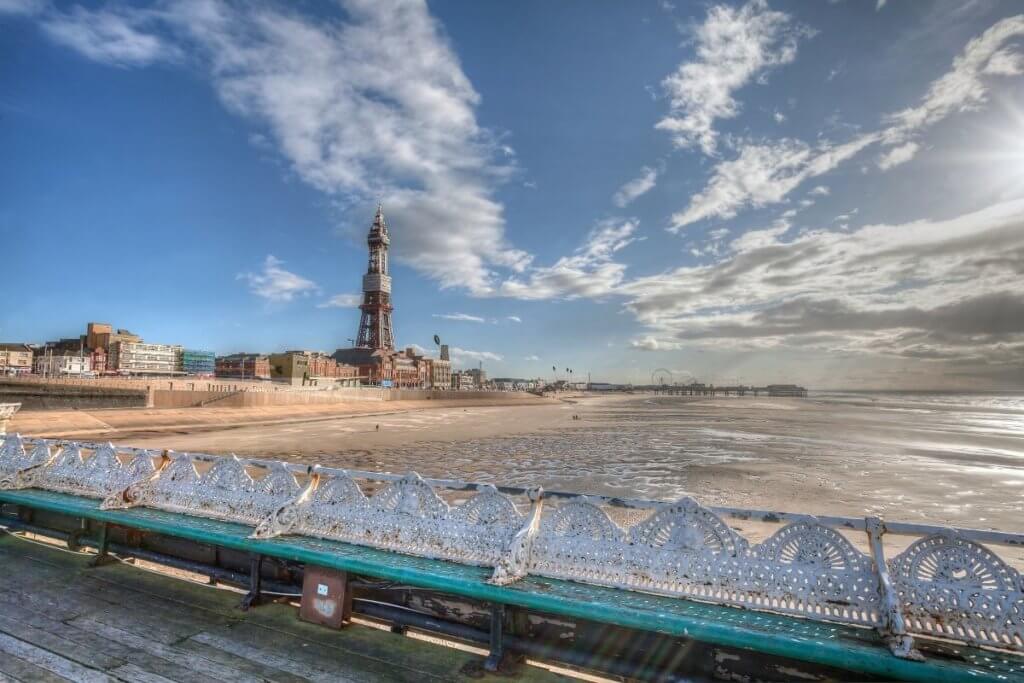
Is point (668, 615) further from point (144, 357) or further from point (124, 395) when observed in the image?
point (144, 357)

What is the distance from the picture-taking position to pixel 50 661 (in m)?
2.96

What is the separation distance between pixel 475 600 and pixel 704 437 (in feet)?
97.6

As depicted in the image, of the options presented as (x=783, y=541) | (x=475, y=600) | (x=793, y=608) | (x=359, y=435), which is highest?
(x=783, y=541)

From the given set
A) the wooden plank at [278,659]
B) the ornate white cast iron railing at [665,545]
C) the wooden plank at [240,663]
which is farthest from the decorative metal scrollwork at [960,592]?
the wooden plank at [240,663]

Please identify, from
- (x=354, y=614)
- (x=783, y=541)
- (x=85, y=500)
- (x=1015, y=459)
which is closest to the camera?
(x=783, y=541)

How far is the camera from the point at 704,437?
30312 millimetres

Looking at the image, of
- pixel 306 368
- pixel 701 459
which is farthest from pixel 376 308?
pixel 701 459

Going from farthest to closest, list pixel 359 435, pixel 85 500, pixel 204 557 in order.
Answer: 1. pixel 359 435
2. pixel 85 500
3. pixel 204 557

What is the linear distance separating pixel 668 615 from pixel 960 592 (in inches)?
56.9

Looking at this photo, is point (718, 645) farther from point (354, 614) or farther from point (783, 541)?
point (354, 614)

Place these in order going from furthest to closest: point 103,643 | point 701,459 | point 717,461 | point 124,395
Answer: point 124,395
point 701,459
point 717,461
point 103,643

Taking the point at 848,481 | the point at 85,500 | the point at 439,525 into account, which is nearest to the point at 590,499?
the point at 439,525

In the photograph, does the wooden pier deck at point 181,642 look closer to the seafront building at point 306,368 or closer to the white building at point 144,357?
the seafront building at point 306,368

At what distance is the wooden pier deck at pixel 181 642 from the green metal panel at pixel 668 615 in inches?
18.0
